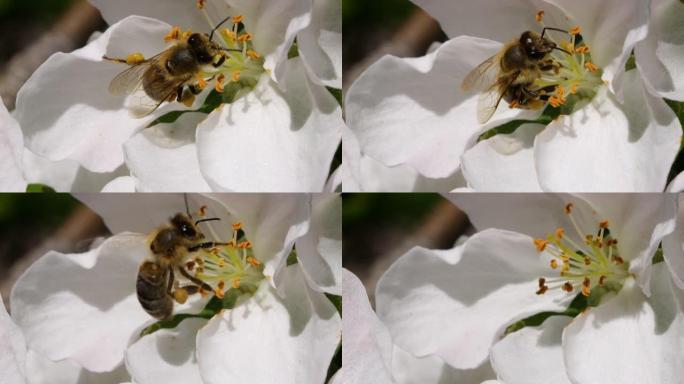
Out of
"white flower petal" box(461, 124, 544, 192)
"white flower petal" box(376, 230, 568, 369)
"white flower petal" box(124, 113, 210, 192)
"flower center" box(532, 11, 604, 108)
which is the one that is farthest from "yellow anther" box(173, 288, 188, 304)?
"flower center" box(532, 11, 604, 108)

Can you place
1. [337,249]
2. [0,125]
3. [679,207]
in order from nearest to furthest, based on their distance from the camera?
[679,207], [337,249], [0,125]

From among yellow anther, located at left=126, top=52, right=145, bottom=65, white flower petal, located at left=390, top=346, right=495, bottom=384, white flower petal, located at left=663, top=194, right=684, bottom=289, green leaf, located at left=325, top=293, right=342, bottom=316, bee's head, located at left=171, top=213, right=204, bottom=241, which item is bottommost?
white flower petal, located at left=390, top=346, right=495, bottom=384

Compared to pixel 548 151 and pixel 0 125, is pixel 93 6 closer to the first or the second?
pixel 0 125

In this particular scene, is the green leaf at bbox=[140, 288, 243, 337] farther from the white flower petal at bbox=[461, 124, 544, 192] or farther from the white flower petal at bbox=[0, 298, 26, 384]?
the white flower petal at bbox=[461, 124, 544, 192]

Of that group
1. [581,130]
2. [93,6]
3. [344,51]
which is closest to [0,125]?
[93,6]

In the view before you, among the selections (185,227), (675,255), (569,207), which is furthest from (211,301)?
(675,255)

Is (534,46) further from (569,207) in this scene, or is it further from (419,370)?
(419,370)
